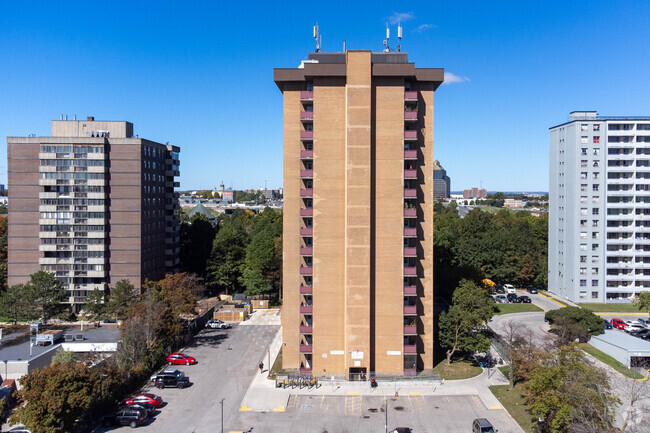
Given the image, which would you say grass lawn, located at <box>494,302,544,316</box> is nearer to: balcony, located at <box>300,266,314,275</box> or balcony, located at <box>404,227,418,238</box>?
balcony, located at <box>404,227,418,238</box>

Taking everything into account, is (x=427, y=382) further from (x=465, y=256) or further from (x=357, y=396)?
(x=465, y=256)

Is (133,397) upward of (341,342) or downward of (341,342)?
downward

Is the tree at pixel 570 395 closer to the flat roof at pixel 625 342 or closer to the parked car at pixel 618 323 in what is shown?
the flat roof at pixel 625 342

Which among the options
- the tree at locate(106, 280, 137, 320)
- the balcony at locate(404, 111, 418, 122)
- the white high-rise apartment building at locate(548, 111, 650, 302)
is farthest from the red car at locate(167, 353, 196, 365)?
the white high-rise apartment building at locate(548, 111, 650, 302)

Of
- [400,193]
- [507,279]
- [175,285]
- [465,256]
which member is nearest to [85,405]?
[175,285]

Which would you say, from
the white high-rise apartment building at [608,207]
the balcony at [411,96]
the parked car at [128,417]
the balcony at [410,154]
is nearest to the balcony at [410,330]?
the balcony at [410,154]

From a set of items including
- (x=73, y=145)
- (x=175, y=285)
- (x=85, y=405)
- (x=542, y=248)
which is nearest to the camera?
(x=85, y=405)

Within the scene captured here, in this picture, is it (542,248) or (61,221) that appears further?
(542,248)
